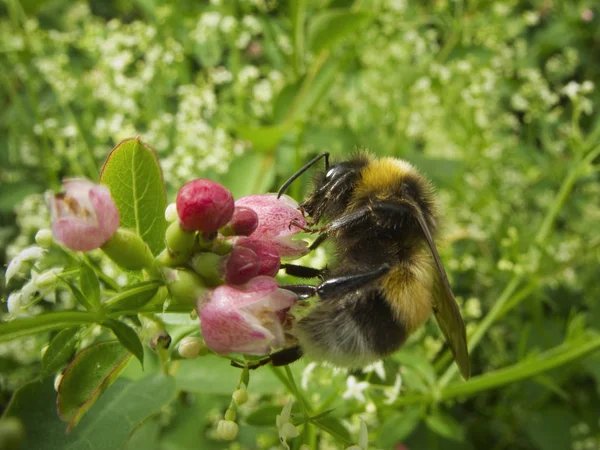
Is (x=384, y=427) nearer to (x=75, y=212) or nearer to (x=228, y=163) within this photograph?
(x=228, y=163)

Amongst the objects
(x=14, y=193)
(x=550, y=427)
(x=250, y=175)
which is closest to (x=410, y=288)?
(x=250, y=175)

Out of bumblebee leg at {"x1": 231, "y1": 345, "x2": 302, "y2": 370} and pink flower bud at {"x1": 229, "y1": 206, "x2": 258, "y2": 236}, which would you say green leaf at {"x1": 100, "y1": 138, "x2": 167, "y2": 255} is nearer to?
pink flower bud at {"x1": 229, "y1": 206, "x2": 258, "y2": 236}

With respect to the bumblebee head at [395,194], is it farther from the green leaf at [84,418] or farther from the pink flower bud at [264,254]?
the green leaf at [84,418]

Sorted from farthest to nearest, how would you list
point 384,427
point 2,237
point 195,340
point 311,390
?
point 2,237 → point 384,427 → point 311,390 → point 195,340

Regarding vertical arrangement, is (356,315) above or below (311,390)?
above

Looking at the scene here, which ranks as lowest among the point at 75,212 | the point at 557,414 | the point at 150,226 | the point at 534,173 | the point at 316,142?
the point at 557,414

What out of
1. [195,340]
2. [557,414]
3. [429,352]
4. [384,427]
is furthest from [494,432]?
[195,340]

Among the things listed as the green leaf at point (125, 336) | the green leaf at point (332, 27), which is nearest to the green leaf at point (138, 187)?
the green leaf at point (125, 336)

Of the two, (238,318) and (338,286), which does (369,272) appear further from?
(238,318)
